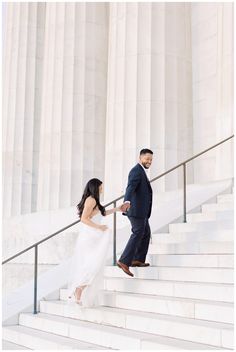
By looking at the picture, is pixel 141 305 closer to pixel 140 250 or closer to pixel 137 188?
pixel 140 250

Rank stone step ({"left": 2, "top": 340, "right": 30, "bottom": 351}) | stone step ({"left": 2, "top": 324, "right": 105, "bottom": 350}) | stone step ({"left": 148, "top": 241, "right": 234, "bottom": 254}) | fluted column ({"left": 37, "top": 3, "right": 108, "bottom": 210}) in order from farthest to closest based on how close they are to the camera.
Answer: fluted column ({"left": 37, "top": 3, "right": 108, "bottom": 210}), stone step ({"left": 148, "top": 241, "right": 234, "bottom": 254}), stone step ({"left": 2, "top": 340, "right": 30, "bottom": 351}), stone step ({"left": 2, "top": 324, "right": 105, "bottom": 350})

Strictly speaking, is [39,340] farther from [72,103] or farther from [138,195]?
[72,103]

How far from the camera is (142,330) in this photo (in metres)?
9.17

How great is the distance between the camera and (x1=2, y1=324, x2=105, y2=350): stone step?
9305mm

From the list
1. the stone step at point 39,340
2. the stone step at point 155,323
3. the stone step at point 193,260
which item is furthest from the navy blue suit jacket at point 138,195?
the stone step at point 39,340

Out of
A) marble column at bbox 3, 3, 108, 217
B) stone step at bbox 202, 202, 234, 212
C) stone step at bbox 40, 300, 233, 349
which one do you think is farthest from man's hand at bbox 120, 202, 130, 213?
marble column at bbox 3, 3, 108, 217

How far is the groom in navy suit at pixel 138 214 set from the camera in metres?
10.7

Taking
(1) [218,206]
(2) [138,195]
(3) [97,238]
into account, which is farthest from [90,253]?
(1) [218,206]

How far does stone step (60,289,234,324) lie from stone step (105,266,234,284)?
22.5 inches

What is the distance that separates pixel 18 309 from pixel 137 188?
3.35m

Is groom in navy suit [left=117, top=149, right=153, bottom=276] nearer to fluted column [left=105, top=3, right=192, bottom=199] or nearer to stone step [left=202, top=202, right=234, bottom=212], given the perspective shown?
stone step [left=202, top=202, right=234, bottom=212]

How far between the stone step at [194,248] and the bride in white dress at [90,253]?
69.9 inches

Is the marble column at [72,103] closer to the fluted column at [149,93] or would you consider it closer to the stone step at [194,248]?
the fluted column at [149,93]

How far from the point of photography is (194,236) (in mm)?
12078
